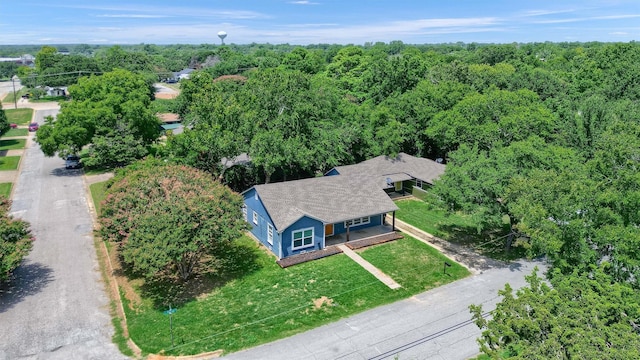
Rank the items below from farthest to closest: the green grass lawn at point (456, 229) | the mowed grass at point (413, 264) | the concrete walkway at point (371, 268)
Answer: the green grass lawn at point (456, 229), the mowed grass at point (413, 264), the concrete walkway at point (371, 268)

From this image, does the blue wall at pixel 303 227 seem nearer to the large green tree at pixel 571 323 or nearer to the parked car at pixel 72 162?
the large green tree at pixel 571 323

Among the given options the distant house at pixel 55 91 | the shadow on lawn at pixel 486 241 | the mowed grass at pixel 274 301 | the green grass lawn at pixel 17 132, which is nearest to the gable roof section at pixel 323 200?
the mowed grass at pixel 274 301

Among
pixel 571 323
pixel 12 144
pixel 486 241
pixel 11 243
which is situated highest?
pixel 571 323

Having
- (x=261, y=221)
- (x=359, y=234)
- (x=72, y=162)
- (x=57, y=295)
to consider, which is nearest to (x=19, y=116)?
(x=72, y=162)

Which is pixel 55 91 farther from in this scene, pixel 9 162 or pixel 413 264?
pixel 413 264

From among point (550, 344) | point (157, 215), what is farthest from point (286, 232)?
point (550, 344)

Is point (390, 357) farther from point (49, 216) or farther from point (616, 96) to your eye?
point (616, 96)
